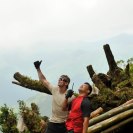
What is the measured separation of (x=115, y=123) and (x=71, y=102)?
342 centimetres

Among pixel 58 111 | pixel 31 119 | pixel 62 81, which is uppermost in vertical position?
pixel 31 119

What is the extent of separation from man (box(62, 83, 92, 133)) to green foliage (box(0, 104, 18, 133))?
12.8 meters

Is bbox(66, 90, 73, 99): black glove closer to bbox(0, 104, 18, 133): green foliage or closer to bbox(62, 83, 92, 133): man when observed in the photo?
bbox(62, 83, 92, 133): man

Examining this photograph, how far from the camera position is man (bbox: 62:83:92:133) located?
27.4ft

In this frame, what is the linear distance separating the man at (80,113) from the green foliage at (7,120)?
12.8 metres

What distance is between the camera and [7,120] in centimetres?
2131

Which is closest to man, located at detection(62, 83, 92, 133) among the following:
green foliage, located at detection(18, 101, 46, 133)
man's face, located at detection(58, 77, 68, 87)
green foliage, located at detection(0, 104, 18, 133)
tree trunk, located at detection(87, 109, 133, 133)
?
man's face, located at detection(58, 77, 68, 87)

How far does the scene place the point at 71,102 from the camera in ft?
29.1

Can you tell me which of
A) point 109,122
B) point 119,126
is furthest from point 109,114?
point 109,122

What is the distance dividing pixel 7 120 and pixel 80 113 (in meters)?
13.4

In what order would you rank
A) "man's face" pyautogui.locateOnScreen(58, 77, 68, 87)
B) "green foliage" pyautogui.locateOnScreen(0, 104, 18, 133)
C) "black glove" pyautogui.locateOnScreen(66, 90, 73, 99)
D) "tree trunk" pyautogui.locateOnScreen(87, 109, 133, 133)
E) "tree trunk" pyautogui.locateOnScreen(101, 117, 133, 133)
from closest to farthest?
"black glove" pyautogui.locateOnScreen(66, 90, 73, 99), "man's face" pyautogui.locateOnScreen(58, 77, 68, 87), "tree trunk" pyautogui.locateOnScreen(87, 109, 133, 133), "tree trunk" pyautogui.locateOnScreen(101, 117, 133, 133), "green foliage" pyautogui.locateOnScreen(0, 104, 18, 133)

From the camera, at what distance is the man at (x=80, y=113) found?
329 inches

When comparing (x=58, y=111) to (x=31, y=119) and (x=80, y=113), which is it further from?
(x=31, y=119)

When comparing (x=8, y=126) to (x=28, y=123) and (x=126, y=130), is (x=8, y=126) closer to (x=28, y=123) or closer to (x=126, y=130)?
(x=28, y=123)
